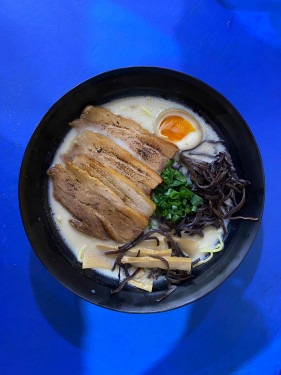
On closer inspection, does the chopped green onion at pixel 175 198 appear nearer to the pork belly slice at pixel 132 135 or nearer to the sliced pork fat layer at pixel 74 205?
the pork belly slice at pixel 132 135

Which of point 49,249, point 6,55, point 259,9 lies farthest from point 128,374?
point 259,9

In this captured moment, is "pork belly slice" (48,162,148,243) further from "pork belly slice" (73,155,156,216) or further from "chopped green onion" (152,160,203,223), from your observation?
"chopped green onion" (152,160,203,223)

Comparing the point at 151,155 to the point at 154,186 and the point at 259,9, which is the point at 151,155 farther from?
the point at 259,9

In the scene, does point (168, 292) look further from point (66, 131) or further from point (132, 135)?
point (66, 131)

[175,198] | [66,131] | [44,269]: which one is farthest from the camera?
[44,269]

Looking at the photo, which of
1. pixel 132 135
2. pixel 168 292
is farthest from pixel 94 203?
pixel 168 292
